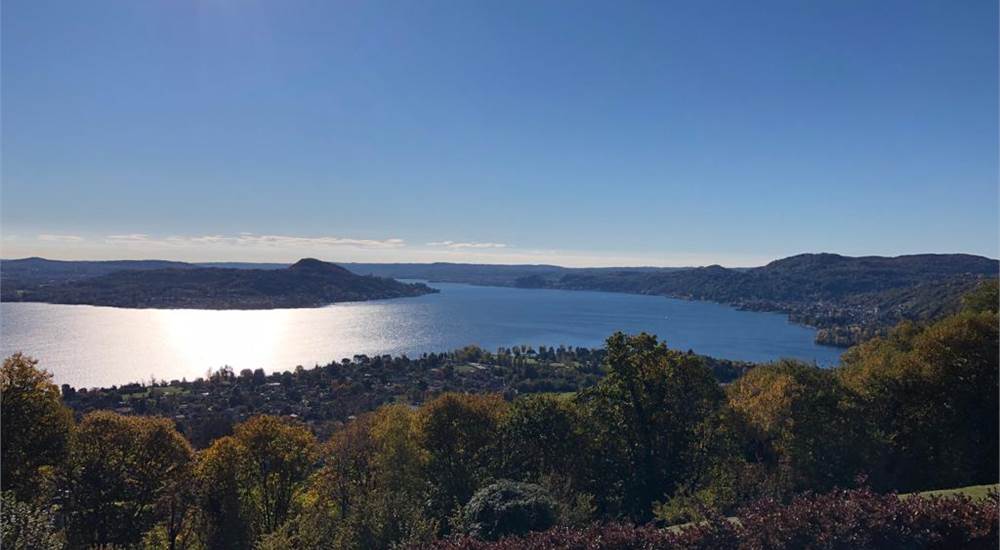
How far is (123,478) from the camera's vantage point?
17125mm

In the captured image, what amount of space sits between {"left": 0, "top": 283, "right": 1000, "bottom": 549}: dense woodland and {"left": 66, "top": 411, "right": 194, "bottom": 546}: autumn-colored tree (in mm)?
44

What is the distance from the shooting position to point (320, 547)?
12750mm

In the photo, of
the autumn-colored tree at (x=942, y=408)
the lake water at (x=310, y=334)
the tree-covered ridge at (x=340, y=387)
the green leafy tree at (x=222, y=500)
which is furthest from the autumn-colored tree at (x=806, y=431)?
the lake water at (x=310, y=334)

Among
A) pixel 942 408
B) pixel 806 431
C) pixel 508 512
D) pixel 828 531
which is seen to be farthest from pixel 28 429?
pixel 942 408

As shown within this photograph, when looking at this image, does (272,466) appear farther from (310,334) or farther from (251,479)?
(310,334)

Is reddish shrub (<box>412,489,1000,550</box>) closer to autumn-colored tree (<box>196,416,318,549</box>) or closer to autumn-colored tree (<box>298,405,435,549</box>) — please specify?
autumn-colored tree (<box>298,405,435,549</box>)

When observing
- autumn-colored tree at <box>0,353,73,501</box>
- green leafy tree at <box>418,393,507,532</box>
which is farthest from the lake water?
green leafy tree at <box>418,393,507,532</box>

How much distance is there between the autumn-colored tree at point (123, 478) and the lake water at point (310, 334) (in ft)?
263

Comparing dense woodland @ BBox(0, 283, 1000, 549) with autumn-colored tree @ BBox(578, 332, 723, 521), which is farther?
autumn-colored tree @ BBox(578, 332, 723, 521)

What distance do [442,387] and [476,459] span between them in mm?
60469

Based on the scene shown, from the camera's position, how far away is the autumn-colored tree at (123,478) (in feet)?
54.4

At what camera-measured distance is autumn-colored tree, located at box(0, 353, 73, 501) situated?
47.5 feet

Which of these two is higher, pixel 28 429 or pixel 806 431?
pixel 28 429

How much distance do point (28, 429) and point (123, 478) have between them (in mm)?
3193
